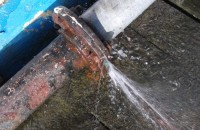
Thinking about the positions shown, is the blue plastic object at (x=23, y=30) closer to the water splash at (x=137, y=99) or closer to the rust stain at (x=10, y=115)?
the rust stain at (x=10, y=115)

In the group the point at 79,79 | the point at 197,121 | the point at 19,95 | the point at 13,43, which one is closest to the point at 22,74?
the point at 19,95

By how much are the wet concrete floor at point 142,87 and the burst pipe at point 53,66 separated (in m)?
0.29

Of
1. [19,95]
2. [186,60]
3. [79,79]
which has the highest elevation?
[19,95]

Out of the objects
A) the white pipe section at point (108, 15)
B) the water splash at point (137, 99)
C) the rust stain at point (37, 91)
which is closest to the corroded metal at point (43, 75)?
the rust stain at point (37, 91)

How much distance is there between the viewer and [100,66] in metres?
2.40

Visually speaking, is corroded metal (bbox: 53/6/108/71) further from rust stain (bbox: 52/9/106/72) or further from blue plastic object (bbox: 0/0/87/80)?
blue plastic object (bbox: 0/0/87/80)

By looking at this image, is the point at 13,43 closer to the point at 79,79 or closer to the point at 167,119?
the point at 79,79

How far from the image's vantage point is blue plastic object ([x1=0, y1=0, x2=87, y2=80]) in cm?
256

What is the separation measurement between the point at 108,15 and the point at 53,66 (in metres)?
0.56

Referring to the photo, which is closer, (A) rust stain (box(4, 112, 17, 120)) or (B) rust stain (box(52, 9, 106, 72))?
(B) rust stain (box(52, 9, 106, 72))

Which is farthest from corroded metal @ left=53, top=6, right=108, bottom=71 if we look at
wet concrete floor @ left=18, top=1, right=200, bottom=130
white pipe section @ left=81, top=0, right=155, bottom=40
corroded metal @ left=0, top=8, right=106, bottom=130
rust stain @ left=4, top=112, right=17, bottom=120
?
rust stain @ left=4, top=112, right=17, bottom=120

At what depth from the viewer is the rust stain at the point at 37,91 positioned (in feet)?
8.07

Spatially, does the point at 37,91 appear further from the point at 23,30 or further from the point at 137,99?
the point at 137,99

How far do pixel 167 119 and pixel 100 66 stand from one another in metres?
0.73
